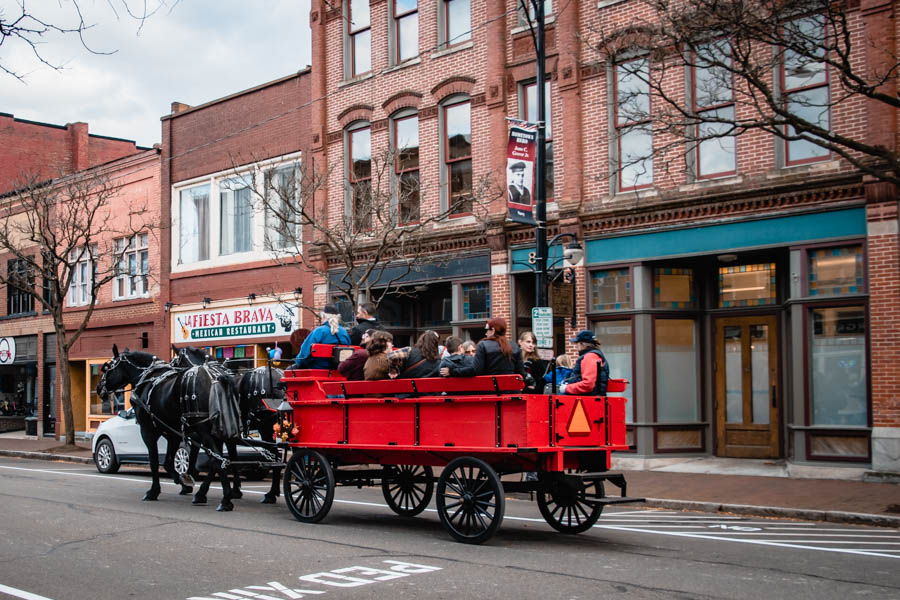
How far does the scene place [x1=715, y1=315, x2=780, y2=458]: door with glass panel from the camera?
17.5 meters

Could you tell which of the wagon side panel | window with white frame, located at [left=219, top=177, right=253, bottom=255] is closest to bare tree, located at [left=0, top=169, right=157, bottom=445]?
window with white frame, located at [left=219, top=177, right=253, bottom=255]

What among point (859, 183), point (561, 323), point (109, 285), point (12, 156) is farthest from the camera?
point (12, 156)

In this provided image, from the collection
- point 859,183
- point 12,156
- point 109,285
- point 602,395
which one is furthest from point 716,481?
point 12,156

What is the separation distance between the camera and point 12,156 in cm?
4066

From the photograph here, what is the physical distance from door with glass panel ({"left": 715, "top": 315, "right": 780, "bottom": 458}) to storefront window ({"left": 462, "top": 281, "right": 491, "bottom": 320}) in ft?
16.7

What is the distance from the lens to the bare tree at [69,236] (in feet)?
86.1

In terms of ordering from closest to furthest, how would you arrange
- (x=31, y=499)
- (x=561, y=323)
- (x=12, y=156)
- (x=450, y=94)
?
1. (x=31, y=499)
2. (x=561, y=323)
3. (x=450, y=94)
4. (x=12, y=156)

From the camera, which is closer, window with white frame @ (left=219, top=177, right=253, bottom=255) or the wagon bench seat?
the wagon bench seat

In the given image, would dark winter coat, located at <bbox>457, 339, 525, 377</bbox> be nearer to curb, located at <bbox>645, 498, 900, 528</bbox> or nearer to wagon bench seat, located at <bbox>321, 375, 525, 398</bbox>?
wagon bench seat, located at <bbox>321, 375, 525, 398</bbox>

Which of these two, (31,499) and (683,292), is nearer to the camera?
(31,499)

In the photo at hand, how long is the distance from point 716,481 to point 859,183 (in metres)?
5.26

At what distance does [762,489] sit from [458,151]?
35.1ft

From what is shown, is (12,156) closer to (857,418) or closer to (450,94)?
(450,94)

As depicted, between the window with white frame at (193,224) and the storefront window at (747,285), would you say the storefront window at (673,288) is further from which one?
the window with white frame at (193,224)
